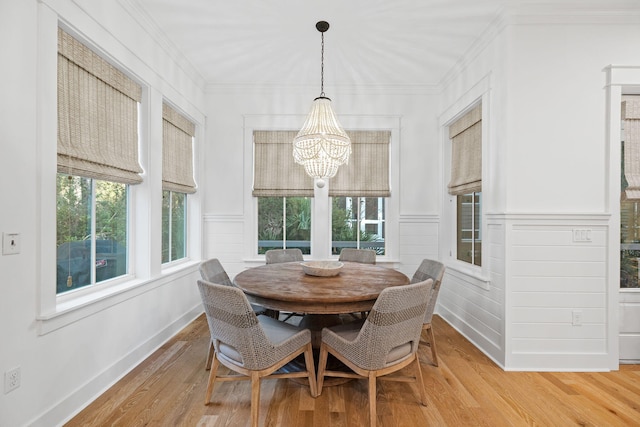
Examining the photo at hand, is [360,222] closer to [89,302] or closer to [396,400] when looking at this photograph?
[396,400]

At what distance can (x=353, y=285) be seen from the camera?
90.8 inches

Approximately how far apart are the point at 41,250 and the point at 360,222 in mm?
3258

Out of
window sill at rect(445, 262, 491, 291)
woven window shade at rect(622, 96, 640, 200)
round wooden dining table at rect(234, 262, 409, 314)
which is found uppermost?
woven window shade at rect(622, 96, 640, 200)

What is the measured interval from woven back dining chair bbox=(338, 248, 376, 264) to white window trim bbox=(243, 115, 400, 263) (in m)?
0.49

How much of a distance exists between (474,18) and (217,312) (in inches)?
122

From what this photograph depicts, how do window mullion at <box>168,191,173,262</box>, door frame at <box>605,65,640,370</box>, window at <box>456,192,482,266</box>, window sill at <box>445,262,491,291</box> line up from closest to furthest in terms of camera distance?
door frame at <box>605,65,640,370</box>, window sill at <box>445,262,491,291</box>, window at <box>456,192,482,266</box>, window mullion at <box>168,191,173,262</box>

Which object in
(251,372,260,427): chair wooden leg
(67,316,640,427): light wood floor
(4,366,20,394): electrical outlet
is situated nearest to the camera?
(4,366,20,394): electrical outlet

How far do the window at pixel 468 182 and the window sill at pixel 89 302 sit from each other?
10.5ft

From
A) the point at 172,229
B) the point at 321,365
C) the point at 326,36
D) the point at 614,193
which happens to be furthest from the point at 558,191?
the point at 172,229

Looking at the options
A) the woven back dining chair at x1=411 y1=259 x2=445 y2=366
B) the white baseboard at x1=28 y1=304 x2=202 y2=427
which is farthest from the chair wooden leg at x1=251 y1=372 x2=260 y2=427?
the woven back dining chair at x1=411 y1=259 x2=445 y2=366

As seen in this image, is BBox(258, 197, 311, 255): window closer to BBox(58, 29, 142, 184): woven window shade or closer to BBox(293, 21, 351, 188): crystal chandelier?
Answer: BBox(293, 21, 351, 188): crystal chandelier

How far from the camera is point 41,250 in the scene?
175 centimetres

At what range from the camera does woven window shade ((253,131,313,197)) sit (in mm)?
4133

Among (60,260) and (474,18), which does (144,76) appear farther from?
(474,18)
